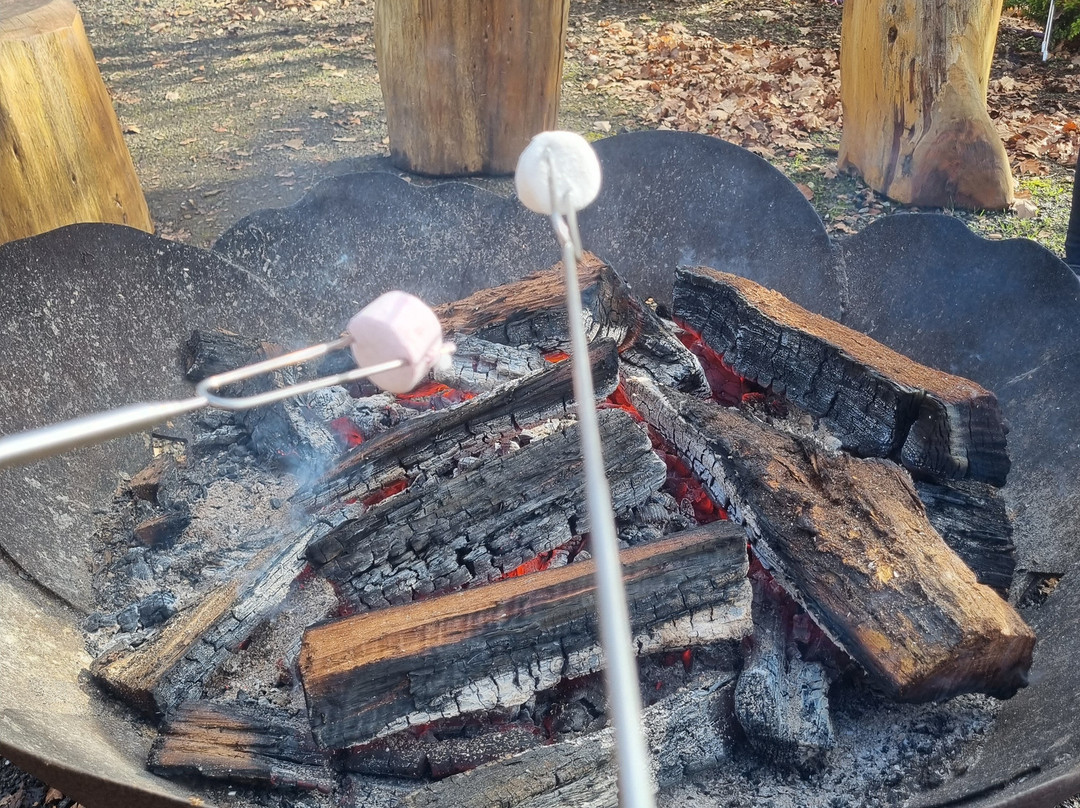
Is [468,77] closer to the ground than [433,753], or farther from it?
farther from it

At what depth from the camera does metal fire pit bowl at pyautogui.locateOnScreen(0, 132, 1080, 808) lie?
156 cm

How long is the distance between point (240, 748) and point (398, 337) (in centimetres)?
96

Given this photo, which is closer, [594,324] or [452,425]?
[452,425]

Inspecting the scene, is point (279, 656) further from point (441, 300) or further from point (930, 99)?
point (930, 99)

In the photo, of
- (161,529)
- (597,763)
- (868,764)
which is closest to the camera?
(597,763)

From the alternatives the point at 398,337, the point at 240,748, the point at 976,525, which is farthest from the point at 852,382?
the point at 240,748

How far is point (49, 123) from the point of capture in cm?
280

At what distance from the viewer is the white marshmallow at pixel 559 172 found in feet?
4.57

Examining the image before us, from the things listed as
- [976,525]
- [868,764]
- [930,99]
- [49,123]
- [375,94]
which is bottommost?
[868,764]

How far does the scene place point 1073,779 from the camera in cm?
125

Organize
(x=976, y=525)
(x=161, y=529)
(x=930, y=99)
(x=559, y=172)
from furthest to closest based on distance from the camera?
1. (x=930, y=99)
2. (x=161, y=529)
3. (x=976, y=525)
4. (x=559, y=172)

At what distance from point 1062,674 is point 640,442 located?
92 centimetres

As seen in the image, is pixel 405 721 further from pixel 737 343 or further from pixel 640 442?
pixel 737 343

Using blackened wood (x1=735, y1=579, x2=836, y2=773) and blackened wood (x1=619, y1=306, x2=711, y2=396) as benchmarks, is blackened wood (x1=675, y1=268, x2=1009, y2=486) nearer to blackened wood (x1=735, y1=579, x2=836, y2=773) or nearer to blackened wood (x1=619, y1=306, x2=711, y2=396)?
blackened wood (x1=619, y1=306, x2=711, y2=396)
